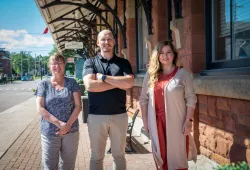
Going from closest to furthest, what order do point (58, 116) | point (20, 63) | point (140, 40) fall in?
point (58, 116)
point (140, 40)
point (20, 63)

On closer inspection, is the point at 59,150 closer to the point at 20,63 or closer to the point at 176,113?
the point at 176,113

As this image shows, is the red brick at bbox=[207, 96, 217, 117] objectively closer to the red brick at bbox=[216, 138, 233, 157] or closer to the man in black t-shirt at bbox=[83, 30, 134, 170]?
the red brick at bbox=[216, 138, 233, 157]

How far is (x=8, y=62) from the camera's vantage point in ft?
311

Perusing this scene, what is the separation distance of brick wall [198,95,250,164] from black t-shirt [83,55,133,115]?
121cm

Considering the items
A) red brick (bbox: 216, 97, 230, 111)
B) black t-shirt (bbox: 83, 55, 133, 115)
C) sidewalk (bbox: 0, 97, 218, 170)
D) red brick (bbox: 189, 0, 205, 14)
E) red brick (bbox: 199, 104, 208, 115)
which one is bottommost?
sidewalk (bbox: 0, 97, 218, 170)

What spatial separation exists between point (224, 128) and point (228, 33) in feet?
Answer: 3.91

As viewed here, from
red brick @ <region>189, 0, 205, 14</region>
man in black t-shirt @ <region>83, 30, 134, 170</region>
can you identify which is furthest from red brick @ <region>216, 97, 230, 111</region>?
red brick @ <region>189, 0, 205, 14</region>

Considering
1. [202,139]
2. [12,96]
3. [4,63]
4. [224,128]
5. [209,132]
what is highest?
[4,63]

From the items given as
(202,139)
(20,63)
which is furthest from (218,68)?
(20,63)

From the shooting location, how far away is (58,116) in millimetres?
3129

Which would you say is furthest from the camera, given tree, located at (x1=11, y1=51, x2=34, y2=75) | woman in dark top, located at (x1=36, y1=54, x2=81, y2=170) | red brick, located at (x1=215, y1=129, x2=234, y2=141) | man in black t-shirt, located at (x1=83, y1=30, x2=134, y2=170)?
tree, located at (x1=11, y1=51, x2=34, y2=75)

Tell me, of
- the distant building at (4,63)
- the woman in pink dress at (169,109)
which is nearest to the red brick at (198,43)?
the woman in pink dress at (169,109)

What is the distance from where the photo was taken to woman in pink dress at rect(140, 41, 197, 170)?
289 centimetres

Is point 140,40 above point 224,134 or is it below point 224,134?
above
